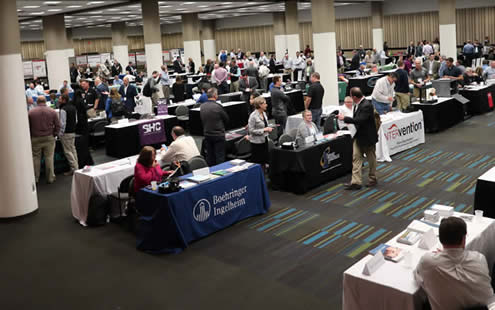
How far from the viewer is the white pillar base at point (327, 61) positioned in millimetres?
14422

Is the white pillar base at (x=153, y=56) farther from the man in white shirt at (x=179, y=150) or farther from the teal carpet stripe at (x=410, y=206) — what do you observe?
the teal carpet stripe at (x=410, y=206)

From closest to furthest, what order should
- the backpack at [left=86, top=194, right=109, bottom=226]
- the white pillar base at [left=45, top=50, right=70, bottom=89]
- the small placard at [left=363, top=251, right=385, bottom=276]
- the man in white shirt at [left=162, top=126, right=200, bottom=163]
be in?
the small placard at [left=363, top=251, right=385, bottom=276] < the backpack at [left=86, top=194, right=109, bottom=226] < the man in white shirt at [left=162, top=126, right=200, bottom=163] < the white pillar base at [left=45, top=50, right=70, bottom=89]

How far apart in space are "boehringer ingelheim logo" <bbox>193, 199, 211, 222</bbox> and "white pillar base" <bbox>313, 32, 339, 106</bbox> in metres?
9.14

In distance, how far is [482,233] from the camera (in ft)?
13.5

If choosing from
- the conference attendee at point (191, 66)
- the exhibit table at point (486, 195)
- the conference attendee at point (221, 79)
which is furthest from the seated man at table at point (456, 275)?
the conference attendee at point (191, 66)

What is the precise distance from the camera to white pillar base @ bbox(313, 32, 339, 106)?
1442 cm

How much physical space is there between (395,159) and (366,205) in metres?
2.64

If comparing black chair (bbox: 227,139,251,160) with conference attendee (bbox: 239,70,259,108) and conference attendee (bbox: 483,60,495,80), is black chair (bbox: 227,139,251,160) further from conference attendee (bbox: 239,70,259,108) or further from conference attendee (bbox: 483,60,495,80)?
conference attendee (bbox: 483,60,495,80)

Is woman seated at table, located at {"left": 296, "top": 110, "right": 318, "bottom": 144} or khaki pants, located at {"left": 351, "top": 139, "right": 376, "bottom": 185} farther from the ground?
woman seated at table, located at {"left": 296, "top": 110, "right": 318, "bottom": 144}

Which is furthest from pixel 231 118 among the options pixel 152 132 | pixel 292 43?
pixel 292 43

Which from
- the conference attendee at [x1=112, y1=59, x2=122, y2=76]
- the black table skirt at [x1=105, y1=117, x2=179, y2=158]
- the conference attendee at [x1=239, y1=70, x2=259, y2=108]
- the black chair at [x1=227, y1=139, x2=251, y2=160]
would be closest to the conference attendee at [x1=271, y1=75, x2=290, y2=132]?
the black chair at [x1=227, y1=139, x2=251, y2=160]

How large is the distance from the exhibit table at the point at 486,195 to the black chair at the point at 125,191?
392 cm

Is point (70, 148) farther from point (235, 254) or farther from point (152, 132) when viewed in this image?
point (235, 254)

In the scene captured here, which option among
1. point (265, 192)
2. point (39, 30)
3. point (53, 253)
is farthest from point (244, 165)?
point (39, 30)
